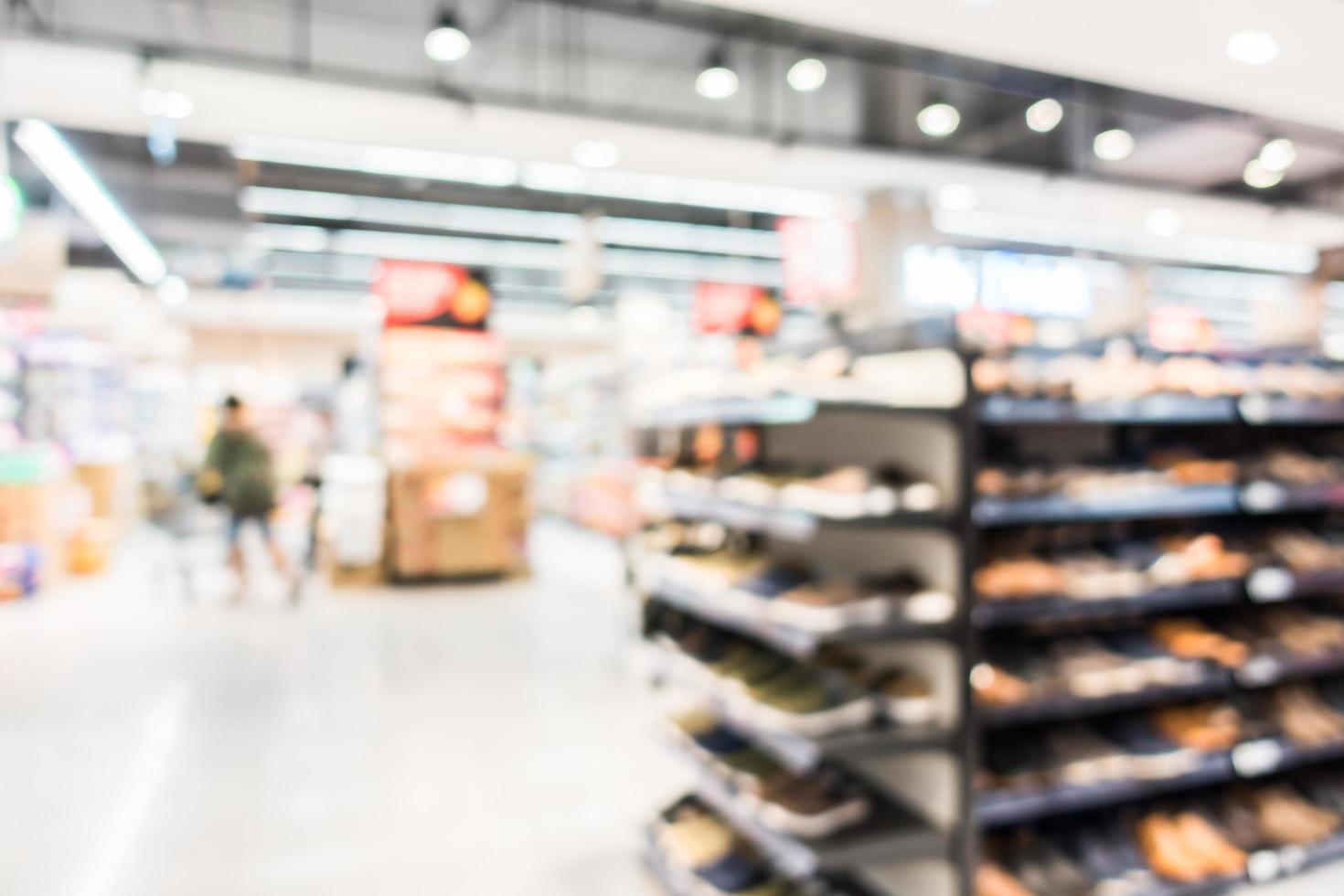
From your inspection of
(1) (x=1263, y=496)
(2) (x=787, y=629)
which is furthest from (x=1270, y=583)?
(2) (x=787, y=629)

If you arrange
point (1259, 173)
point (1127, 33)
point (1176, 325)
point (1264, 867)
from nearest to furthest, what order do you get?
1. point (1264, 867)
2. point (1127, 33)
3. point (1259, 173)
4. point (1176, 325)

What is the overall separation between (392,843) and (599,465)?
10.5 meters

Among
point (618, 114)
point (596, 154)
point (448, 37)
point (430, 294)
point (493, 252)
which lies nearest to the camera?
point (448, 37)

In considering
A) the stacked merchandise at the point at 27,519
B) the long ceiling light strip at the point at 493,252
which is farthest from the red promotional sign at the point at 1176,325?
the stacked merchandise at the point at 27,519

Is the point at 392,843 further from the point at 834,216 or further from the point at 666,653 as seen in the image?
the point at 834,216

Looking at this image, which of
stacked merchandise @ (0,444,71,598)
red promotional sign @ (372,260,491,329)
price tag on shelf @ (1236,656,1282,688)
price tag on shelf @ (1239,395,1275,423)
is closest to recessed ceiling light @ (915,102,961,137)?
red promotional sign @ (372,260,491,329)

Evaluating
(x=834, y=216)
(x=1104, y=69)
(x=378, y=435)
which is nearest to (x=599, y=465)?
(x=378, y=435)

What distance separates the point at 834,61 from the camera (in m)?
8.37

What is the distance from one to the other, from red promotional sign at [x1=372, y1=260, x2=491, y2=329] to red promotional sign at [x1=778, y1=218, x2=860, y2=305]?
3.30m

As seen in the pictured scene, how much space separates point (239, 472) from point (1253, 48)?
304 inches

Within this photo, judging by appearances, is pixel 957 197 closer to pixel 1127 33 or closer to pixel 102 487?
pixel 1127 33

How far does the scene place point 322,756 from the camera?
405 centimetres

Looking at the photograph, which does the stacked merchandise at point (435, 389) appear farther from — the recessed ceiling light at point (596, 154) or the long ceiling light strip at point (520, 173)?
the recessed ceiling light at point (596, 154)

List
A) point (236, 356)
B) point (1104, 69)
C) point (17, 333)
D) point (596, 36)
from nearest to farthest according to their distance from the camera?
point (1104, 69)
point (596, 36)
point (17, 333)
point (236, 356)
